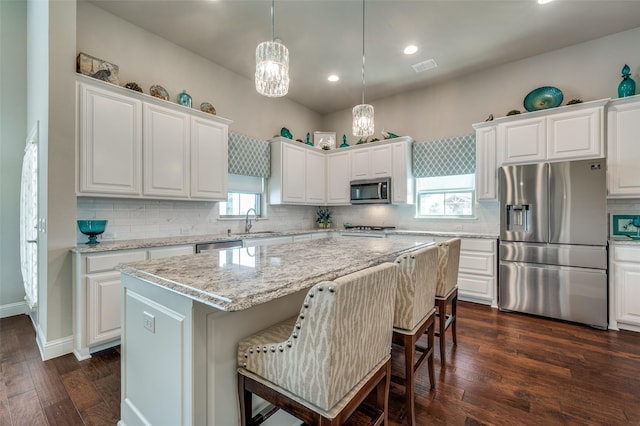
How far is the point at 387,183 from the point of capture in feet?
15.4

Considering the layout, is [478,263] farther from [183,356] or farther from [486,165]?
[183,356]

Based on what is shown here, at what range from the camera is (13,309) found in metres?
3.30

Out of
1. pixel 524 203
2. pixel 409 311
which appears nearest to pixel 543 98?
pixel 524 203

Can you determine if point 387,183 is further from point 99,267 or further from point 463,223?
point 99,267

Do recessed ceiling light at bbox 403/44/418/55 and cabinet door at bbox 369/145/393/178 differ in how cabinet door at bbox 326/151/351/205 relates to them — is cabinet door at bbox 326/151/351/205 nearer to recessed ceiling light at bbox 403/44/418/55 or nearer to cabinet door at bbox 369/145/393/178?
cabinet door at bbox 369/145/393/178

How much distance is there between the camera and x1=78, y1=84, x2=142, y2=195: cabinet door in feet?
8.38

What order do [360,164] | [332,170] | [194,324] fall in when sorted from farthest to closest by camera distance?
[332,170], [360,164], [194,324]

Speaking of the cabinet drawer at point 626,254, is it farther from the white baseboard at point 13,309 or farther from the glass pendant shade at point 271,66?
the white baseboard at point 13,309

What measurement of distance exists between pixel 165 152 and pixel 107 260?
1307mm

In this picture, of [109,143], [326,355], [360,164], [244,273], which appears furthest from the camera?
[360,164]

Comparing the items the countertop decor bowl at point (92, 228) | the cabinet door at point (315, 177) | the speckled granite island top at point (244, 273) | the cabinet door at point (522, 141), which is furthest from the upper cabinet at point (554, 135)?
the countertop decor bowl at point (92, 228)

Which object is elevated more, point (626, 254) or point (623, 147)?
point (623, 147)

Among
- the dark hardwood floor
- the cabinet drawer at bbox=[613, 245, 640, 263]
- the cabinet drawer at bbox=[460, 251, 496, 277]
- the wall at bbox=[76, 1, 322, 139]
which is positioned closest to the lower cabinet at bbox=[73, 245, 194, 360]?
the dark hardwood floor

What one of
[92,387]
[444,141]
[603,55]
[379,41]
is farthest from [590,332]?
[92,387]
